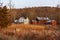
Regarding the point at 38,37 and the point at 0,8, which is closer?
the point at 38,37

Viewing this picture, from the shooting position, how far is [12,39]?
10.5 m

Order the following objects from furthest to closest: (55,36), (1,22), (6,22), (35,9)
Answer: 1. (35,9)
2. (6,22)
3. (1,22)
4. (55,36)

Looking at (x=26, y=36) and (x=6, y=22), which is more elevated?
(x=26, y=36)

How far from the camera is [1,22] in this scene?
2245cm

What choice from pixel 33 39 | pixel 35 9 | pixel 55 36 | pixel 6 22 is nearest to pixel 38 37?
pixel 33 39

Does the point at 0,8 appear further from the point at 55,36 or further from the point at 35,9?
the point at 35,9

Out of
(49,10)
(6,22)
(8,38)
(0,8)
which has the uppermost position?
(8,38)

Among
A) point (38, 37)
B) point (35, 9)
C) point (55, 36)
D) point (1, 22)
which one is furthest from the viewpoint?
point (35, 9)

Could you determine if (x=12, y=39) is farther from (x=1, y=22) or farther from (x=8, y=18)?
(x=8, y=18)

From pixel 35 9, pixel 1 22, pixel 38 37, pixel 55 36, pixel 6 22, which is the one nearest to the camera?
pixel 55 36

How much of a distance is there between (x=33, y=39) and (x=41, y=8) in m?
89.6

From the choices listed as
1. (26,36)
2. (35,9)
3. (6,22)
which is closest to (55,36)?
(26,36)

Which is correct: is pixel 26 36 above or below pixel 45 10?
above

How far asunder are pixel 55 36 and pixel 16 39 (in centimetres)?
199
